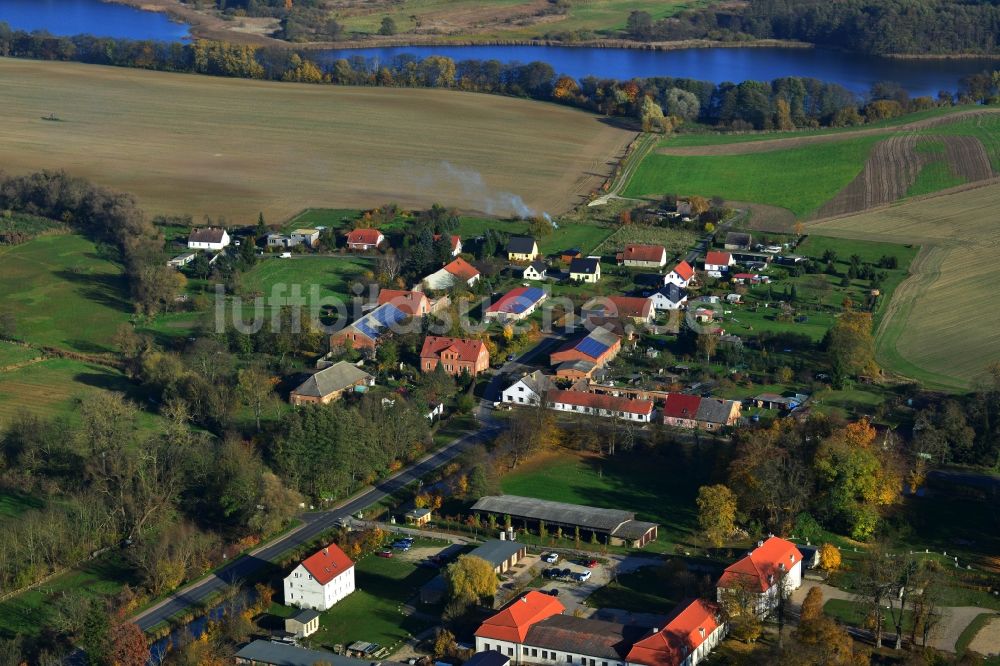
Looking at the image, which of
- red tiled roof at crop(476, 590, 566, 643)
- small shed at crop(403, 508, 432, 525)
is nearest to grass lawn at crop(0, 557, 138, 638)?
small shed at crop(403, 508, 432, 525)

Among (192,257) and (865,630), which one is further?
(192,257)

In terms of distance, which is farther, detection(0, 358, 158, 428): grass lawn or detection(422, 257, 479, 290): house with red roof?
detection(422, 257, 479, 290): house with red roof

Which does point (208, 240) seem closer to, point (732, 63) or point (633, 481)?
point (633, 481)

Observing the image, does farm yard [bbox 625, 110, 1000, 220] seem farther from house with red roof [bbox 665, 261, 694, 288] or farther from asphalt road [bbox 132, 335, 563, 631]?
asphalt road [bbox 132, 335, 563, 631]

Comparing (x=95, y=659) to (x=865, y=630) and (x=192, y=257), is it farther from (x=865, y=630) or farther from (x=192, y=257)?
(x=192, y=257)

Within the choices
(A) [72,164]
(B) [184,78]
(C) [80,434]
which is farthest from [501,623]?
(B) [184,78]

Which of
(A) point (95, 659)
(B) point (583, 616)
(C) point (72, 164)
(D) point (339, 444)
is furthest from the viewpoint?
(C) point (72, 164)
